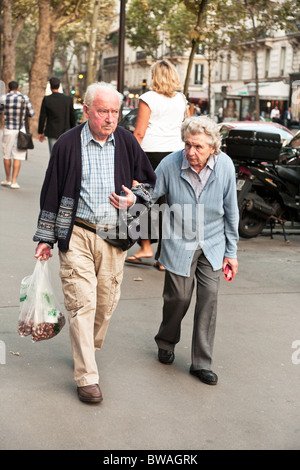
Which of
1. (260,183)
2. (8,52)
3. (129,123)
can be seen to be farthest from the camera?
(8,52)

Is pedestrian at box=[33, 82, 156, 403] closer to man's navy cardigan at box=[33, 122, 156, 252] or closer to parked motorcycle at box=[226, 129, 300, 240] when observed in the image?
man's navy cardigan at box=[33, 122, 156, 252]

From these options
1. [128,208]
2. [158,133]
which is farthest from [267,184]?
[128,208]

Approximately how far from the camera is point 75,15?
31938 millimetres

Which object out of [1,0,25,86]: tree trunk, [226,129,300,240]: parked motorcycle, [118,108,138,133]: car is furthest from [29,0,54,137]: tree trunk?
[226,129,300,240]: parked motorcycle

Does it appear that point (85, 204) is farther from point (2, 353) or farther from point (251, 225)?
point (251, 225)

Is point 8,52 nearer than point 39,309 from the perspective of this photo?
No

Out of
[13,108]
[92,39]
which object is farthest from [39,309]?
[92,39]

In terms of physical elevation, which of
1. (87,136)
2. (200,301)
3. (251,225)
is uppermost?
A: (87,136)

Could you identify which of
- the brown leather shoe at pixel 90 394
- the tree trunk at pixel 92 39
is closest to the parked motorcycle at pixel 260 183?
the brown leather shoe at pixel 90 394

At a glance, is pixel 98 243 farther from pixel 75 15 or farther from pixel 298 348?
pixel 75 15

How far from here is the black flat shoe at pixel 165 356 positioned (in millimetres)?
4965

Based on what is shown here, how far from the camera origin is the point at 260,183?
31.4 feet

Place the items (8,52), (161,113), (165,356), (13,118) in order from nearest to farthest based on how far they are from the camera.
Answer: (165,356)
(161,113)
(13,118)
(8,52)

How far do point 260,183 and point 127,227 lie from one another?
544cm
